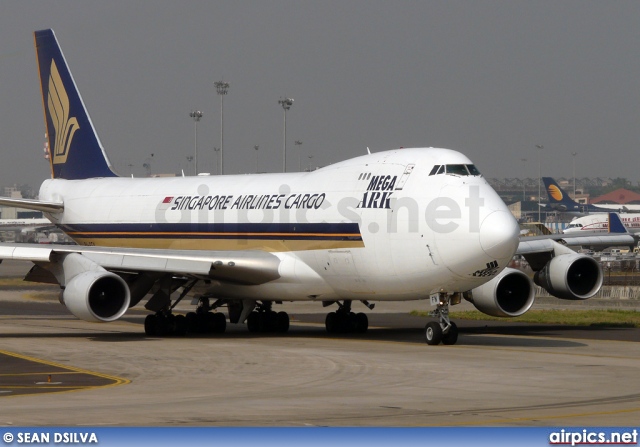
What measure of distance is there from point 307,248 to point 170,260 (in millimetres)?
3631

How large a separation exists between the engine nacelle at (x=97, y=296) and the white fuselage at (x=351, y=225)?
3483mm

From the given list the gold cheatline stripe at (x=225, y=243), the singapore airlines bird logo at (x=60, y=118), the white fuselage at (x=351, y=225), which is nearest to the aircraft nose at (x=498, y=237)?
the white fuselage at (x=351, y=225)

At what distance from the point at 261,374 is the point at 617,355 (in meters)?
8.69

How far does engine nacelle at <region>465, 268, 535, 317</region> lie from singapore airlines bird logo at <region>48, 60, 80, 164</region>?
16810 millimetres

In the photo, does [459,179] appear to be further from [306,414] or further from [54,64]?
[54,64]

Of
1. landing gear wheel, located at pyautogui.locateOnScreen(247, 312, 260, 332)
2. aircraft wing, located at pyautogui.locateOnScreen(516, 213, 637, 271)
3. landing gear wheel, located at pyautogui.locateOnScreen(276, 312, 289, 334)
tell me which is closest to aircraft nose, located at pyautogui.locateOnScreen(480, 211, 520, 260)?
aircraft wing, located at pyautogui.locateOnScreen(516, 213, 637, 271)

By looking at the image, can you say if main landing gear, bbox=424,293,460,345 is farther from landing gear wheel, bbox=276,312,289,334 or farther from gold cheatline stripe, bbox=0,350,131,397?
gold cheatline stripe, bbox=0,350,131,397

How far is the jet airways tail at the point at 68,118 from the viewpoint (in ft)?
131

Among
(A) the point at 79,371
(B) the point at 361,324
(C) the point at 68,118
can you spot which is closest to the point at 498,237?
(B) the point at 361,324

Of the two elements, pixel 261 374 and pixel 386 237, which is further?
pixel 386 237

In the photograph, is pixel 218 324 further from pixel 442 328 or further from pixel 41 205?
pixel 41 205

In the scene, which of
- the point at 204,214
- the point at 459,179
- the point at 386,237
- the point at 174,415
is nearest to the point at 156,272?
the point at 204,214

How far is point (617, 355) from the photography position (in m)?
24.7

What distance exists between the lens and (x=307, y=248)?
29250mm
